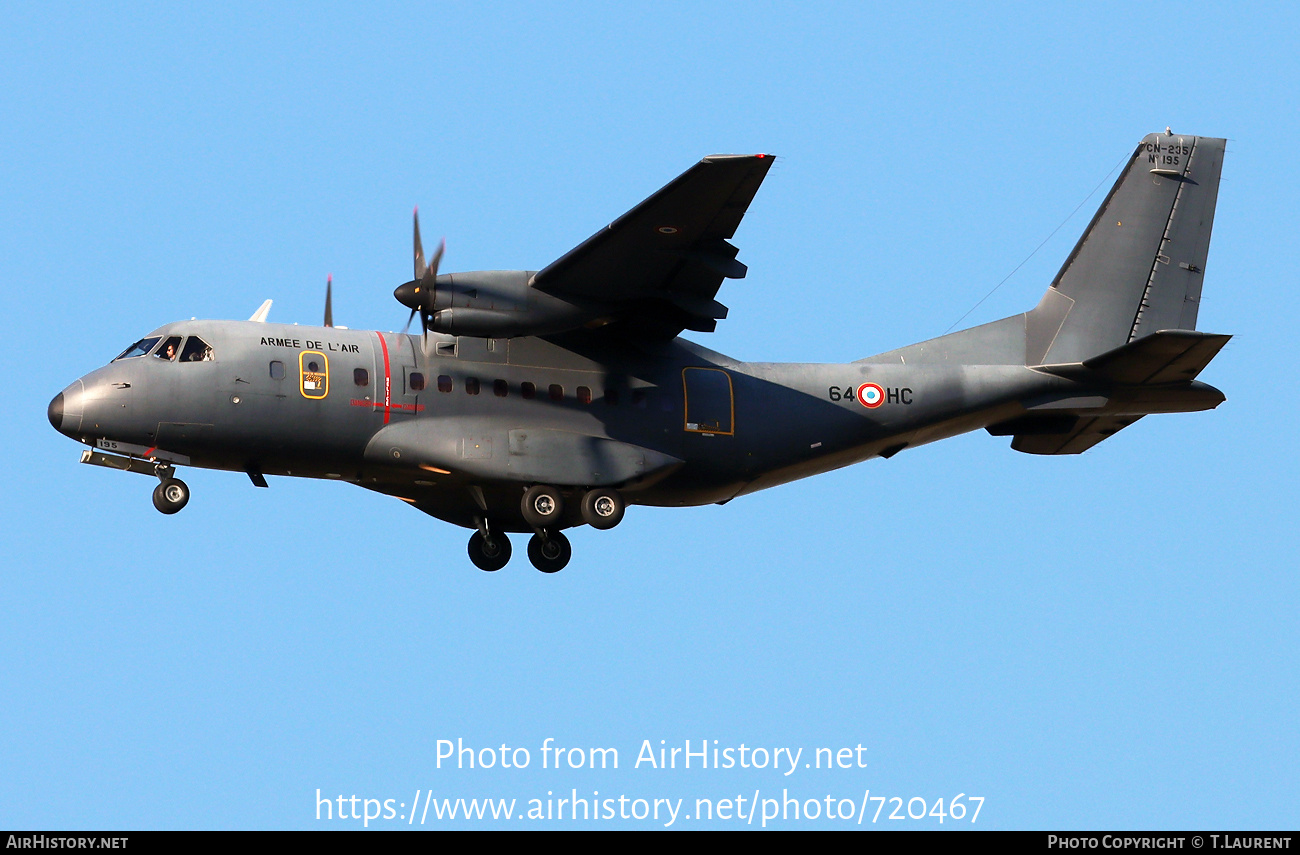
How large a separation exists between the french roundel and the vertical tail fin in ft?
9.30

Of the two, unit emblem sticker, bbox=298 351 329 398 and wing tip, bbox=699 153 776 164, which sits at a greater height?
wing tip, bbox=699 153 776 164

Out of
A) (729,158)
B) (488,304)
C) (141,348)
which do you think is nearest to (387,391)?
(488,304)

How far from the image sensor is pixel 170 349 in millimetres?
20953

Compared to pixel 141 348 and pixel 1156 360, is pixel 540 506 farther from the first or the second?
pixel 1156 360

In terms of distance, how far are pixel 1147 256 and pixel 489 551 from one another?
10.5 m

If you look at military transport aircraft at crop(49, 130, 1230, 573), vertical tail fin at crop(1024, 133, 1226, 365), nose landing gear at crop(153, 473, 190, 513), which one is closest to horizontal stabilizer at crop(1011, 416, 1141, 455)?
military transport aircraft at crop(49, 130, 1230, 573)

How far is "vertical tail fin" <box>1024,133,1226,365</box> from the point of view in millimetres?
24719

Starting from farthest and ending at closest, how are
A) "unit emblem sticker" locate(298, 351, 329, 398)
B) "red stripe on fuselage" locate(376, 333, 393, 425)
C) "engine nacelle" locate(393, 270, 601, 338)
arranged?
"red stripe on fuselage" locate(376, 333, 393, 425) < "unit emblem sticker" locate(298, 351, 329, 398) < "engine nacelle" locate(393, 270, 601, 338)

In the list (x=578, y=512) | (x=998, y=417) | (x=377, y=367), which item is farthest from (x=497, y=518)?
(x=998, y=417)

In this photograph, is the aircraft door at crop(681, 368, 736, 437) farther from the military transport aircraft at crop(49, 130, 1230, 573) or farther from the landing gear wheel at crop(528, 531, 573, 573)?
the landing gear wheel at crop(528, 531, 573, 573)

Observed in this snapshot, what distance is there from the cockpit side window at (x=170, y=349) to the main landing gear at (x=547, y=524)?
4.72 meters

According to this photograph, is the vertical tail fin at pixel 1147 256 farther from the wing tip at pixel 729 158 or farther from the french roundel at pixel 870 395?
the wing tip at pixel 729 158
